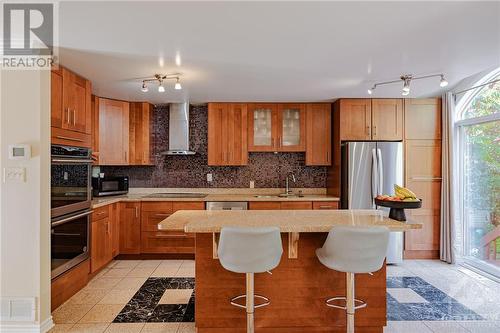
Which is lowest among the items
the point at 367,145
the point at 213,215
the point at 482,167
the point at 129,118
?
the point at 213,215

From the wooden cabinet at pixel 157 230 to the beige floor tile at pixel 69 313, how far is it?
4.48 ft

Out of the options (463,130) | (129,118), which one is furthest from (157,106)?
(463,130)

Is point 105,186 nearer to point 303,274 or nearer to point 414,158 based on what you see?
point 303,274

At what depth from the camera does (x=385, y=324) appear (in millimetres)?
2387

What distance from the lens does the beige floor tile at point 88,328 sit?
2.46 meters

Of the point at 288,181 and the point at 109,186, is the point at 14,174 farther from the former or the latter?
the point at 288,181

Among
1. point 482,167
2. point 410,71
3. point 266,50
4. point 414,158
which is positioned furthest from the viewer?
point 414,158

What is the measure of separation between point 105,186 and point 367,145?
3722mm

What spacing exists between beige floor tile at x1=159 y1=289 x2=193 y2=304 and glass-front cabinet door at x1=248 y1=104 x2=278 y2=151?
7.36 ft

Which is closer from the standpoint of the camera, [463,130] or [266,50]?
[266,50]

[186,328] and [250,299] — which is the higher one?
[250,299]

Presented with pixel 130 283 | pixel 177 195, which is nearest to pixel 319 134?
pixel 177 195

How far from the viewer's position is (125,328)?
2494 millimetres

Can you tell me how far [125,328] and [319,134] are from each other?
3475 millimetres
